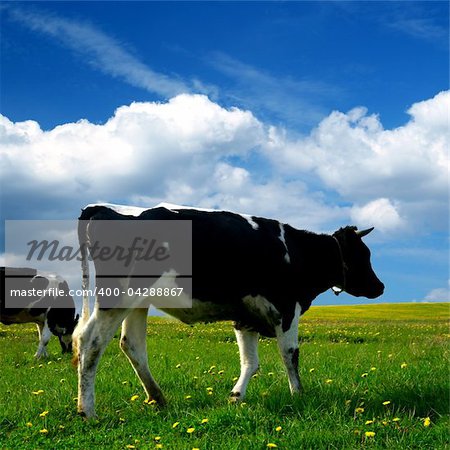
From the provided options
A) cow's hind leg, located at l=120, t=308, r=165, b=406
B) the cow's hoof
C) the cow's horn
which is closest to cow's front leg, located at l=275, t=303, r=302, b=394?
the cow's hoof

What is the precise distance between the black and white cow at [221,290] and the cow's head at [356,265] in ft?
4.03

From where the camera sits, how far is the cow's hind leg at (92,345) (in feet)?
25.7

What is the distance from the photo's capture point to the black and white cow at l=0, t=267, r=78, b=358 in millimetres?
19891

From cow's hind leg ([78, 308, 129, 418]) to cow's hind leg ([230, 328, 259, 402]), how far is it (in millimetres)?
2124

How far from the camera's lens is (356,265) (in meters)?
11.0

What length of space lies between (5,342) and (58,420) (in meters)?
15.6

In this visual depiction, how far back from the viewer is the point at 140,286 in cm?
810

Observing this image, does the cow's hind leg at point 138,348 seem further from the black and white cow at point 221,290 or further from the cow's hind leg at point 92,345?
the cow's hind leg at point 92,345

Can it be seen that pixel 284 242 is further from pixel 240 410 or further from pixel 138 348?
pixel 240 410

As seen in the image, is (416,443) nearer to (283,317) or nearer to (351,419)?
(351,419)

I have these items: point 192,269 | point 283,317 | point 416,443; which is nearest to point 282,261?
point 283,317

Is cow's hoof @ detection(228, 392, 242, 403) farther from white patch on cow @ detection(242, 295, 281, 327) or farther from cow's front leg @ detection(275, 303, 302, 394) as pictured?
white patch on cow @ detection(242, 295, 281, 327)

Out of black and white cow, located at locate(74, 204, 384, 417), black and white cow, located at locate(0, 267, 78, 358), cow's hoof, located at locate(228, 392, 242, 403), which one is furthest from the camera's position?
black and white cow, located at locate(0, 267, 78, 358)

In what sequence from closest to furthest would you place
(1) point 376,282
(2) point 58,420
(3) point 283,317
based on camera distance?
(2) point 58,420 < (3) point 283,317 < (1) point 376,282
